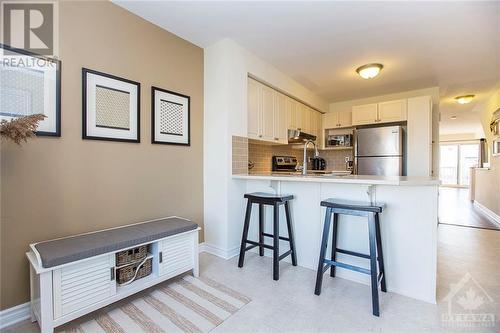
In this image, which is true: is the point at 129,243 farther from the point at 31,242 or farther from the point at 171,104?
the point at 171,104

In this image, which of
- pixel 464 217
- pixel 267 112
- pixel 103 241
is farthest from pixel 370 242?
pixel 464 217

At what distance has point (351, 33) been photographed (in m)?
2.51

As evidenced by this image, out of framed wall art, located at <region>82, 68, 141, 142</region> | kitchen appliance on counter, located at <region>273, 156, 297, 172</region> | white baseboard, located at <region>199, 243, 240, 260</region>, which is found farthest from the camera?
kitchen appliance on counter, located at <region>273, 156, 297, 172</region>

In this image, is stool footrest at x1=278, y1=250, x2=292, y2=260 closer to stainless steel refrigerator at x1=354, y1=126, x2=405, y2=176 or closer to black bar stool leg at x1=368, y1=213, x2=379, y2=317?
black bar stool leg at x1=368, y1=213, x2=379, y2=317

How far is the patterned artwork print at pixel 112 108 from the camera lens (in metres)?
2.01

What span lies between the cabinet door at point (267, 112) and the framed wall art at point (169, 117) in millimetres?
1103

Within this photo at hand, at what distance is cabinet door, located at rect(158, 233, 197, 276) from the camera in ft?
6.47

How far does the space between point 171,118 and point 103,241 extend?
138cm

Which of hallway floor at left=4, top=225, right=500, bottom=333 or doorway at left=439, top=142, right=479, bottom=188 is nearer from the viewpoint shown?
hallway floor at left=4, top=225, right=500, bottom=333

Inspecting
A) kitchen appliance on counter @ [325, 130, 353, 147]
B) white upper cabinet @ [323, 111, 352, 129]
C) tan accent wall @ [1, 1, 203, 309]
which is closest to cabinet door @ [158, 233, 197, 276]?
tan accent wall @ [1, 1, 203, 309]

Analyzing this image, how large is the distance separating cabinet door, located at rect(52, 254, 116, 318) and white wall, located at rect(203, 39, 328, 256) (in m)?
1.26

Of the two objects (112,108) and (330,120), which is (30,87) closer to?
(112,108)

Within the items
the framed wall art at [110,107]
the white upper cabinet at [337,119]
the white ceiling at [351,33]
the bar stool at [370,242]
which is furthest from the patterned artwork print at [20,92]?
the white upper cabinet at [337,119]

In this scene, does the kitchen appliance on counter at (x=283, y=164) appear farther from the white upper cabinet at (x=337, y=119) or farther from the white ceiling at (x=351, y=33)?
the white ceiling at (x=351, y=33)
